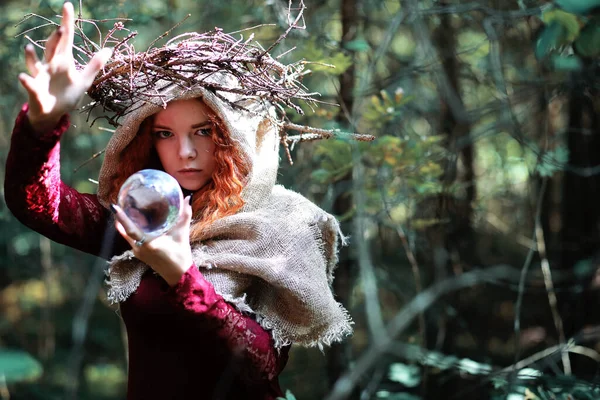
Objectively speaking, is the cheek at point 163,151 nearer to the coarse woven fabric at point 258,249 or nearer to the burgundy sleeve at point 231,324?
the coarse woven fabric at point 258,249

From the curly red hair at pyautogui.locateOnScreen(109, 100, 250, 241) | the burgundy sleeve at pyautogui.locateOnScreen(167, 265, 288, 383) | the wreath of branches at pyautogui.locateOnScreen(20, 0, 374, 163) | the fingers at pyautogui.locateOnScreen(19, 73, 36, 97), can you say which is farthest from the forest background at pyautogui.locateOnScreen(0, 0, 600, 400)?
the fingers at pyautogui.locateOnScreen(19, 73, 36, 97)

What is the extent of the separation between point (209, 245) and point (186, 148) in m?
0.30

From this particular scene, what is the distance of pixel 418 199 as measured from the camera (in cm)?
354

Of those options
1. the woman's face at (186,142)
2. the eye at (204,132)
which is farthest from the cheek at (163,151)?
the eye at (204,132)

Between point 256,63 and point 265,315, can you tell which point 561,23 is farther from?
point 265,315

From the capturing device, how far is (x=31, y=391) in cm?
488

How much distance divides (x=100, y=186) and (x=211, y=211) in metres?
0.39

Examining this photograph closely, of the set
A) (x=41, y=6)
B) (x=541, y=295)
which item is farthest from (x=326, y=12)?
(x=541, y=295)

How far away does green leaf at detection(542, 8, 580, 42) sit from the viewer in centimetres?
158

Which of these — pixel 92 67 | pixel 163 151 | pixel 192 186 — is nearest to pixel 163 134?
pixel 163 151

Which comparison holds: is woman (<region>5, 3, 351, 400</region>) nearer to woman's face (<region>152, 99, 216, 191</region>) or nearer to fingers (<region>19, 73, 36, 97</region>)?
woman's face (<region>152, 99, 216, 191</region>)

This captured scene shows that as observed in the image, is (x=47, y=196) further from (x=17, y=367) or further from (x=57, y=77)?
(x=17, y=367)

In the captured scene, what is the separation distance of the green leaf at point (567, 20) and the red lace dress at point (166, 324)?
1070 mm

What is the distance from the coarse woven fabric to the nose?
118 millimetres
